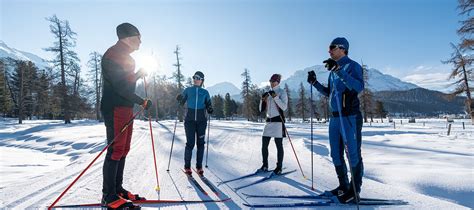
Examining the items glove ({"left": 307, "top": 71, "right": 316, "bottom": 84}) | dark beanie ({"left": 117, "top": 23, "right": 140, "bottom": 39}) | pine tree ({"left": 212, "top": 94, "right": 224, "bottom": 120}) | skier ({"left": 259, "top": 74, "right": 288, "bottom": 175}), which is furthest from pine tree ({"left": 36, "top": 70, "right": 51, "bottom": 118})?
glove ({"left": 307, "top": 71, "right": 316, "bottom": 84})

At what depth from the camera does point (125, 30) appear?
3.51m

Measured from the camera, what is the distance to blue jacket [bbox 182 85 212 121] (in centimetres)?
560

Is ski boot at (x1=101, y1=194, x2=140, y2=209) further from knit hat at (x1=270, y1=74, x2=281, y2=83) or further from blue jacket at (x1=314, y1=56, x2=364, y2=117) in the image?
knit hat at (x1=270, y1=74, x2=281, y2=83)

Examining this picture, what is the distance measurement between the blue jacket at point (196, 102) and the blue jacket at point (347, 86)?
112 inches

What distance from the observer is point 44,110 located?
50656 millimetres

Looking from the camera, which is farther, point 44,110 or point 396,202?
point 44,110

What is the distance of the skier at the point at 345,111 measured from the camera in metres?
3.50

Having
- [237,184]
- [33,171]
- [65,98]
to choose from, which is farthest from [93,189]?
[65,98]

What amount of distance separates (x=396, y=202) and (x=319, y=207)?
3.47 feet

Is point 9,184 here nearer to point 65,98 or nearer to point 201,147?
point 201,147

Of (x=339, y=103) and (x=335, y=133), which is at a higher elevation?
(x=339, y=103)

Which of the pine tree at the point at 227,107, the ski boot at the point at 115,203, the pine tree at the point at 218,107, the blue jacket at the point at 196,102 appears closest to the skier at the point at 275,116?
the blue jacket at the point at 196,102

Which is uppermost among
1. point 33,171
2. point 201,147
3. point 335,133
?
point 335,133

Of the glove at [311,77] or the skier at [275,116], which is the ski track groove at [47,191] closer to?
the skier at [275,116]
